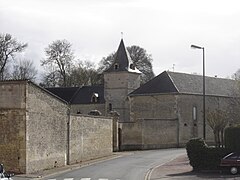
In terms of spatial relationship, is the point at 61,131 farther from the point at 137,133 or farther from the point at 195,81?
the point at 195,81

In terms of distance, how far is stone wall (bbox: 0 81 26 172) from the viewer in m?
33.6

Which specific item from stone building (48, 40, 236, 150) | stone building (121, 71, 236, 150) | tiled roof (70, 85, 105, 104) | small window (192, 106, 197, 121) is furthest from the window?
small window (192, 106, 197, 121)

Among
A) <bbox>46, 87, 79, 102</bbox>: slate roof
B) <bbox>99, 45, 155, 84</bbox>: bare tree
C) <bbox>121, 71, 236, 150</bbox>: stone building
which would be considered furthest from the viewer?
<bbox>99, 45, 155, 84</bbox>: bare tree

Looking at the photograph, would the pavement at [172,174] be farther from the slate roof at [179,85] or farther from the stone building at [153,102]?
the slate roof at [179,85]

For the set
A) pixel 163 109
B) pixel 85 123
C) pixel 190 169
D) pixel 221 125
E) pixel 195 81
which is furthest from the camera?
pixel 195 81

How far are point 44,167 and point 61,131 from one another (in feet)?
12.9

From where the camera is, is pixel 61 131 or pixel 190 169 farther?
pixel 61 131

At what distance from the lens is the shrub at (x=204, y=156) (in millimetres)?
33966

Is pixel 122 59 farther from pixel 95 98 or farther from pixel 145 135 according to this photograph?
pixel 145 135

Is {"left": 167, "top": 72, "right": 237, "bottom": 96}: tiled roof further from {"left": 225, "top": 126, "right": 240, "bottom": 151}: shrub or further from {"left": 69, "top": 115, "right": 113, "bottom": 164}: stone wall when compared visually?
{"left": 225, "top": 126, "right": 240, "bottom": 151}: shrub

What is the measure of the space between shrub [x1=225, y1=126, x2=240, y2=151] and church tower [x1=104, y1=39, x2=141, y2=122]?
44.6 meters

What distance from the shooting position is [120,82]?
80.9m

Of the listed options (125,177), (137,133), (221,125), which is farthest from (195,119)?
(125,177)

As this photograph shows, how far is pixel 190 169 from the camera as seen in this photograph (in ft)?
117
